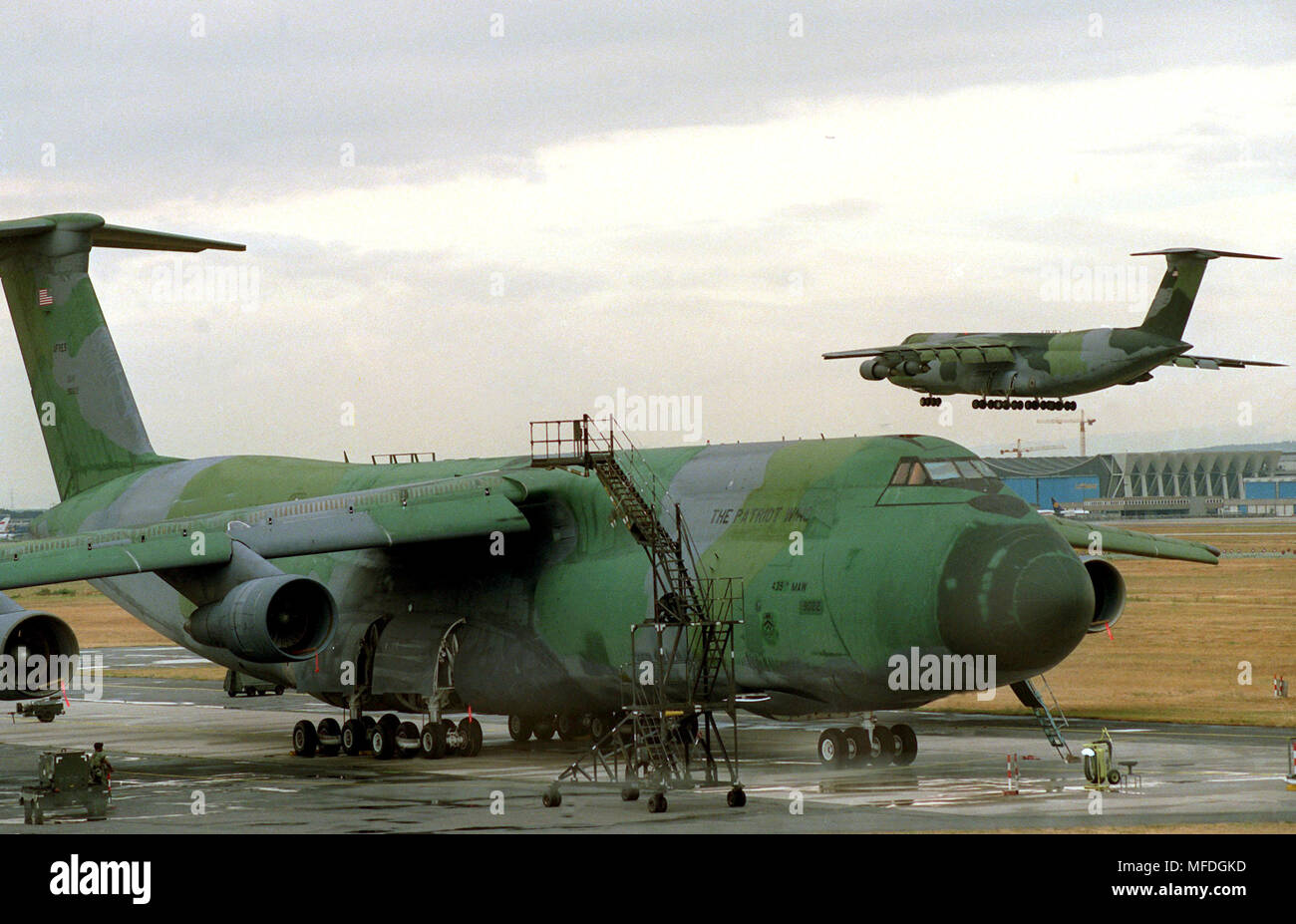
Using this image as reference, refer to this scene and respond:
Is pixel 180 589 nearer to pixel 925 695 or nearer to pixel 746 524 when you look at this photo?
pixel 746 524

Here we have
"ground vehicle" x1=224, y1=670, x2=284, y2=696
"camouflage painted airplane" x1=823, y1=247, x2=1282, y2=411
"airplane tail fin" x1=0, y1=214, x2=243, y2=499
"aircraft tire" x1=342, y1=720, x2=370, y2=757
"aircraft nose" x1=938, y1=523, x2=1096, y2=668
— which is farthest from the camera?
"camouflage painted airplane" x1=823, y1=247, x2=1282, y2=411

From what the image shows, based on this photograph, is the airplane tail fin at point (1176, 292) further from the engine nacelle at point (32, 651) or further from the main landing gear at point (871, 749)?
the engine nacelle at point (32, 651)

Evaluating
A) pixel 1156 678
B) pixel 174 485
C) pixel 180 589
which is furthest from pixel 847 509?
pixel 1156 678

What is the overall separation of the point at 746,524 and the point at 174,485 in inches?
549

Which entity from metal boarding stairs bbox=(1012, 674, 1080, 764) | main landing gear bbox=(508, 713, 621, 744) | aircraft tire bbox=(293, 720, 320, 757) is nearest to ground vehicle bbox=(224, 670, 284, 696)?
aircraft tire bbox=(293, 720, 320, 757)

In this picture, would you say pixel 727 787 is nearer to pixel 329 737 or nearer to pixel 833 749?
pixel 833 749

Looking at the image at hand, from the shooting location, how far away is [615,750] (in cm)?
2619

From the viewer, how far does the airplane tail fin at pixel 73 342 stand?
118 feet

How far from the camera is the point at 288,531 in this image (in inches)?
1158

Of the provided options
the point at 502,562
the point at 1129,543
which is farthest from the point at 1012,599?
the point at 1129,543

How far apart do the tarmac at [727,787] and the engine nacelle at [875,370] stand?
3302 centimetres

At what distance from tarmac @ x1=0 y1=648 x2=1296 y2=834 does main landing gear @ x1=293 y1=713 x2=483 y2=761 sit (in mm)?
259

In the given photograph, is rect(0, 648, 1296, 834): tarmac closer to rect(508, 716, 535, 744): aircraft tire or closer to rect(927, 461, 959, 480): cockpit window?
rect(508, 716, 535, 744): aircraft tire

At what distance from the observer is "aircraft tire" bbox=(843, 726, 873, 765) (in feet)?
94.5
